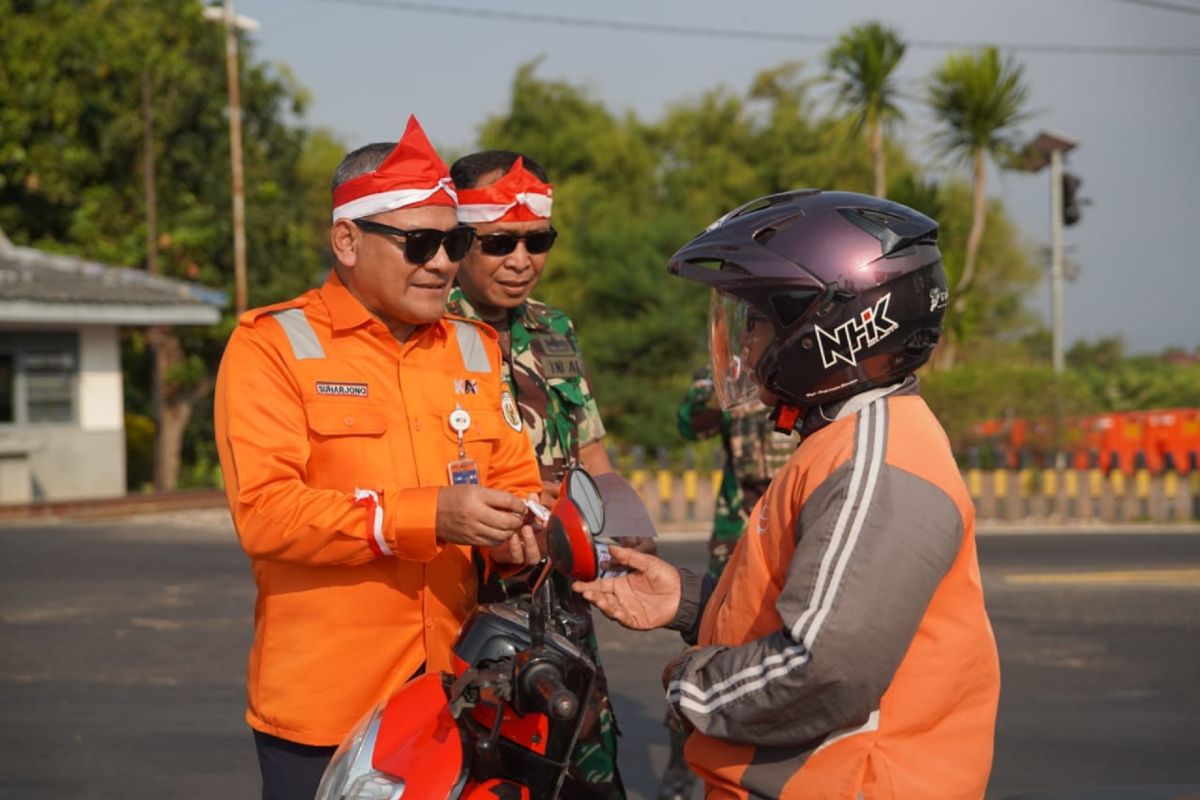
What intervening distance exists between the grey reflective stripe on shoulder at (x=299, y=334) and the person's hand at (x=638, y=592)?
832 mm

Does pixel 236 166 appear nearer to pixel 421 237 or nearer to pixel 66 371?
pixel 66 371

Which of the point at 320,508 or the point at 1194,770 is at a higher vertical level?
the point at 320,508

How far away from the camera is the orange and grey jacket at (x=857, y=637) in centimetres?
225

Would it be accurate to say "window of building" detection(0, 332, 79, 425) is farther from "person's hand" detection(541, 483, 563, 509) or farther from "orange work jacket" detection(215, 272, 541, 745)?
"orange work jacket" detection(215, 272, 541, 745)

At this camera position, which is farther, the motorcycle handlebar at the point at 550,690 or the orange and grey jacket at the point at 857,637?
the motorcycle handlebar at the point at 550,690

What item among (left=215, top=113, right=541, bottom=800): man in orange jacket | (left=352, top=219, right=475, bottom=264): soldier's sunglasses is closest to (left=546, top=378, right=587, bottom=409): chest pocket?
(left=215, top=113, right=541, bottom=800): man in orange jacket

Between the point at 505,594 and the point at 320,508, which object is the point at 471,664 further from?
the point at 505,594

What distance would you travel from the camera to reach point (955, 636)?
93.1 inches

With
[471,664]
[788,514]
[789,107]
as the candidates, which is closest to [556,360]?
[471,664]

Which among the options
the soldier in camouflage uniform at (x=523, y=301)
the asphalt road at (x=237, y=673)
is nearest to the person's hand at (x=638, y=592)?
the soldier in camouflage uniform at (x=523, y=301)

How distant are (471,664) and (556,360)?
5.79 ft

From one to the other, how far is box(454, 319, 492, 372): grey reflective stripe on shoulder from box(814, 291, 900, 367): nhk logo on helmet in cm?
130

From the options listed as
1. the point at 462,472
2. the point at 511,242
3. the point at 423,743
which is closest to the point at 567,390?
the point at 511,242

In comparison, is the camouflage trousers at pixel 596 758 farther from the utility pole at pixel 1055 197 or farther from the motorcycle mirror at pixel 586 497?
the utility pole at pixel 1055 197
